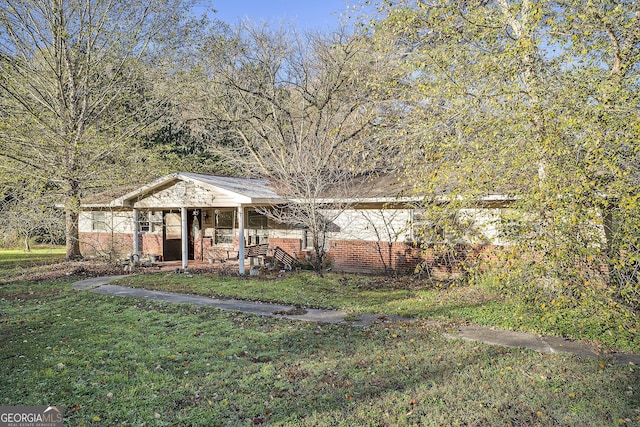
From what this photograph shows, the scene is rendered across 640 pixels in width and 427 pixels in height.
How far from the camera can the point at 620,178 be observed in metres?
5.37

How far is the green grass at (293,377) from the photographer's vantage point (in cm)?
434

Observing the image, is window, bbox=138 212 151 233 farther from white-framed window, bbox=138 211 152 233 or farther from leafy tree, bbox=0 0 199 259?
leafy tree, bbox=0 0 199 259

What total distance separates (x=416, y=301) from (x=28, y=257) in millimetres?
19417

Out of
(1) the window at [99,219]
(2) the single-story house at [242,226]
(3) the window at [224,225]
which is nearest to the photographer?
(2) the single-story house at [242,226]

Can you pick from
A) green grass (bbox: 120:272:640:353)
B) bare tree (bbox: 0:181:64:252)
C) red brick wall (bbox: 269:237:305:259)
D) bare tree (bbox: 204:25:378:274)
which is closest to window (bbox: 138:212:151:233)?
bare tree (bbox: 0:181:64:252)

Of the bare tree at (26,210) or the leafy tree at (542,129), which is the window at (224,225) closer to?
the bare tree at (26,210)

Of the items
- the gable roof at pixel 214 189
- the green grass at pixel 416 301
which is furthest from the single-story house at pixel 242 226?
the green grass at pixel 416 301

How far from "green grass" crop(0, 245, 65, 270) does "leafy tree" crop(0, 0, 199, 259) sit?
2563 mm

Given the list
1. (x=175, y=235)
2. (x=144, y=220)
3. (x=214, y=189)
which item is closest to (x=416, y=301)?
(x=214, y=189)

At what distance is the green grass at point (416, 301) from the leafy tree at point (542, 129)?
0.69 m

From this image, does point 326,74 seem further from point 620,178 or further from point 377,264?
point 620,178

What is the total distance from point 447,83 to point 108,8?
13.5 metres

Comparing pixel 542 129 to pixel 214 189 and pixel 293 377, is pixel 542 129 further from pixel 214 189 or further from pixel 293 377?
pixel 214 189

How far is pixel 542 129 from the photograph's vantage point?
20.0 ft
